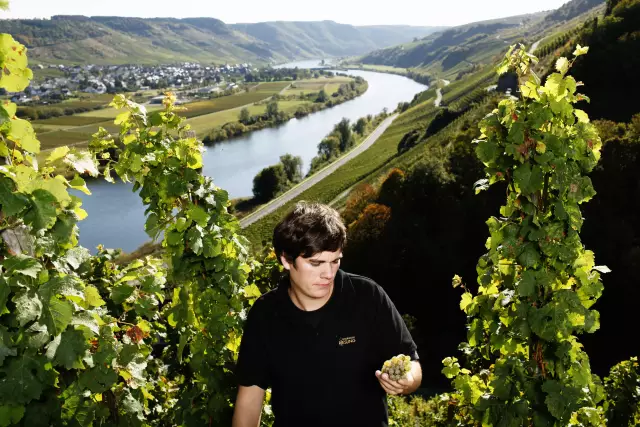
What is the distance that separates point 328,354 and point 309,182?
66.1m

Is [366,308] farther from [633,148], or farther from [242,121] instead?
[242,121]

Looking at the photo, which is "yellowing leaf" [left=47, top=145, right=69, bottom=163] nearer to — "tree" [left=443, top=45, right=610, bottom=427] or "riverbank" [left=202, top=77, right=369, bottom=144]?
"tree" [left=443, top=45, right=610, bottom=427]

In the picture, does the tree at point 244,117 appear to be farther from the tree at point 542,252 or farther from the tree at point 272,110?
the tree at point 542,252

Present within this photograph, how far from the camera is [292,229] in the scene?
2.95 m

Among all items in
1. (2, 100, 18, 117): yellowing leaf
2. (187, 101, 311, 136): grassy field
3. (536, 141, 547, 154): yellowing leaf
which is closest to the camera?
(2, 100, 18, 117): yellowing leaf

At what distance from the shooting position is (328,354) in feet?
9.71

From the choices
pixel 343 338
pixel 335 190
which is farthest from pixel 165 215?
pixel 335 190

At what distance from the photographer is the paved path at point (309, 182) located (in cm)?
5714

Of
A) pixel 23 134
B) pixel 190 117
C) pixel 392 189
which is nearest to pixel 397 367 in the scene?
pixel 23 134

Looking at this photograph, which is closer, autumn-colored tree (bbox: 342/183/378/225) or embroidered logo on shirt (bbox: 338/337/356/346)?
embroidered logo on shirt (bbox: 338/337/356/346)

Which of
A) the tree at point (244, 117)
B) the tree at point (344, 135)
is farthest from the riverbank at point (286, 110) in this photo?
the tree at point (344, 135)

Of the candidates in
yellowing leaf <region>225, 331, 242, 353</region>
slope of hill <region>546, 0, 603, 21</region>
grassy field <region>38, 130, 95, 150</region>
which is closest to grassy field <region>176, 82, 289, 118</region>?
grassy field <region>38, 130, 95, 150</region>

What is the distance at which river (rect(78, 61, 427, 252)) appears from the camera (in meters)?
59.5

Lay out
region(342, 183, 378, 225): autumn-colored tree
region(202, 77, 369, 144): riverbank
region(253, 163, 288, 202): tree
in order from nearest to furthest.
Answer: region(342, 183, 378, 225): autumn-colored tree
region(253, 163, 288, 202): tree
region(202, 77, 369, 144): riverbank
